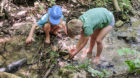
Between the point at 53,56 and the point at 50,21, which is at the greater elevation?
the point at 50,21

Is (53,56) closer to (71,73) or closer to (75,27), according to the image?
(71,73)

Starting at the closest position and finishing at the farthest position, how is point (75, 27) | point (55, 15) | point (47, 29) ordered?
point (75, 27)
point (55, 15)
point (47, 29)

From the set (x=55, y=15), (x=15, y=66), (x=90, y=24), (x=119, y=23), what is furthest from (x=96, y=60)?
(x=119, y=23)

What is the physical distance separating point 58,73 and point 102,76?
0.82 meters

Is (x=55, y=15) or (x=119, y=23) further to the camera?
(x=119, y=23)

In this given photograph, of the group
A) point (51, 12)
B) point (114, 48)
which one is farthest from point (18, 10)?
point (114, 48)

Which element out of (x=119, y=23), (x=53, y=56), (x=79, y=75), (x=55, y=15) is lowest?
(x=79, y=75)

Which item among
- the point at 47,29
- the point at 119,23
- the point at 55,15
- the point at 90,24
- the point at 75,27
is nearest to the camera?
the point at 75,27

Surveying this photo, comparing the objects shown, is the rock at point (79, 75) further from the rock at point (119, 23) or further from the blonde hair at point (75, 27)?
the rock at point (119, 23)

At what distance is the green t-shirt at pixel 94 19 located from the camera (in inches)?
125

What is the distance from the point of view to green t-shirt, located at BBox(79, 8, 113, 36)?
3175mm

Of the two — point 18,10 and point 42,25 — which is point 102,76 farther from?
point 18,10

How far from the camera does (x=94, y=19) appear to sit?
10.7 ft

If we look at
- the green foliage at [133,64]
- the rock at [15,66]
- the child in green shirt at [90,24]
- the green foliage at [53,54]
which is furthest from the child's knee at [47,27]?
the green foliage at [133,64]
